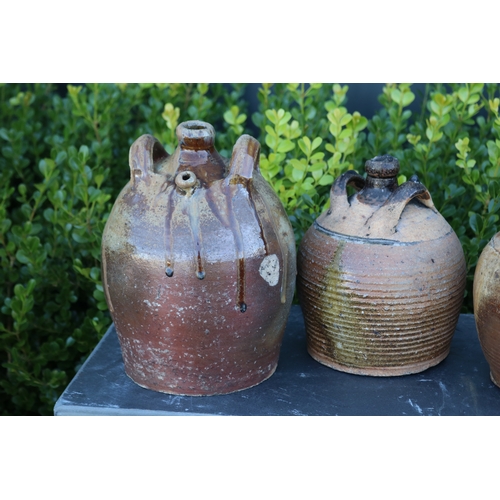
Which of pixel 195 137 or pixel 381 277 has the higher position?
pixel 195 137

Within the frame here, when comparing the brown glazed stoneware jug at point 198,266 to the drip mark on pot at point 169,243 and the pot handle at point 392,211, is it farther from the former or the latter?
the pot handle at point 392,211

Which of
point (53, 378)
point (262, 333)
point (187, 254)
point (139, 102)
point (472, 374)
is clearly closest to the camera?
point (187, 254)

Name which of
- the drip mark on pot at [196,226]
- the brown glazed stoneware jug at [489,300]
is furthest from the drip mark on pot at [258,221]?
the brown glazed stoneware jug at [489,300]

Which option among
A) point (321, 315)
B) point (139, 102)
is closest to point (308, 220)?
point (321, 315)

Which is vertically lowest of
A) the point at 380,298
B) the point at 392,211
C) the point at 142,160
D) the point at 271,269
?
the point at 380,298

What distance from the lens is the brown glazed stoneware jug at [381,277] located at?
2.28m

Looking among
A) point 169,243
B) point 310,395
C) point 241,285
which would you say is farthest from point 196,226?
point 310,395

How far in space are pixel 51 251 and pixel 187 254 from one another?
1.34 meters

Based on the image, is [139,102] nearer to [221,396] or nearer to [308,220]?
[308,220]

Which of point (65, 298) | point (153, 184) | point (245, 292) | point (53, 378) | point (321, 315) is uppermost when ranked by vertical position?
point (153, 184)

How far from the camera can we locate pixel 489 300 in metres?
2.17

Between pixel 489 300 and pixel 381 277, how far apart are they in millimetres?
321

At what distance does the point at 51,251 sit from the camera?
10.7 ft

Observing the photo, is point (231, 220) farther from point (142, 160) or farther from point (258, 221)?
point (142, 160)
